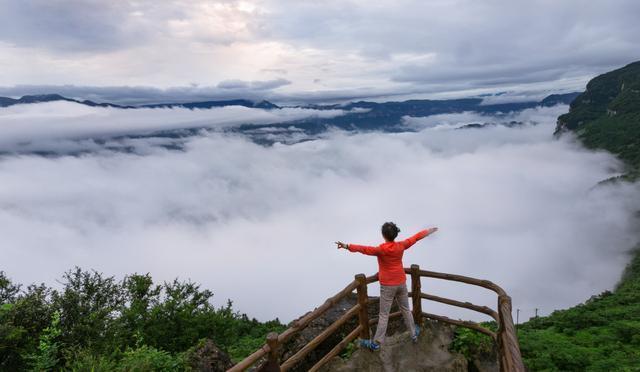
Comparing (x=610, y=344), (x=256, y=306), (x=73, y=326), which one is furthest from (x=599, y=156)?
(x=73, y=326)

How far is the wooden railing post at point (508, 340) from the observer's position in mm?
4137

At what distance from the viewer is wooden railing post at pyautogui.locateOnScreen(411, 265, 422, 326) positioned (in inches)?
277

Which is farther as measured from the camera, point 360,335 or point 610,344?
point 610,344

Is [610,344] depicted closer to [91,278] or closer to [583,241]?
[91,278]

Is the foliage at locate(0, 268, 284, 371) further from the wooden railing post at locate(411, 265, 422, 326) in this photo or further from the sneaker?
the wooden railing post at locate(411, 265, 422, 326)

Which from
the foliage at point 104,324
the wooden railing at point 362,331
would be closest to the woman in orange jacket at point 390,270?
the wooden railing at point 362,331

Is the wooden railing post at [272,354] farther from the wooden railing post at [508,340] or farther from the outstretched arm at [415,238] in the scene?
the wooden railing post at [508,340]

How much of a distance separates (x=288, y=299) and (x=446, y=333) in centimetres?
16281

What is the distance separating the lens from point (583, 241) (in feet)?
458

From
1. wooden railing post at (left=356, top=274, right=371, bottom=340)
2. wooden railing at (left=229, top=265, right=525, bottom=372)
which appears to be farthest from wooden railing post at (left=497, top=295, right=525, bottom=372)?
wooden railing post at (left=356, top=274, right=371, bottom=340)

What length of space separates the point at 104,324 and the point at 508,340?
1955cm

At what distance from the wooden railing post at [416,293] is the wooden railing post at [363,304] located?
93 centimetres

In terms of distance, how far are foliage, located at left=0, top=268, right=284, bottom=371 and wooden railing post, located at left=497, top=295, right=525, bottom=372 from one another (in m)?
6.92

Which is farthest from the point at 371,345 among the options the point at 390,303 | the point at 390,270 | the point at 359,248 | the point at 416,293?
the point at 359,248
